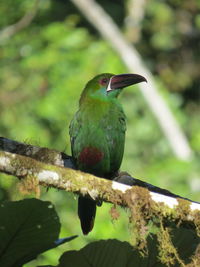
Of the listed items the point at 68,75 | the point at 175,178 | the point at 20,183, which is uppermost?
the point at 68,75

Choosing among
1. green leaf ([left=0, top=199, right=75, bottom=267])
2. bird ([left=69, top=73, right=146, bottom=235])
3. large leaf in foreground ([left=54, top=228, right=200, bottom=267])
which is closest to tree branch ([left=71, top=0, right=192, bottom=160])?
bird ([left=69, top=73, right=146, bottom=235])

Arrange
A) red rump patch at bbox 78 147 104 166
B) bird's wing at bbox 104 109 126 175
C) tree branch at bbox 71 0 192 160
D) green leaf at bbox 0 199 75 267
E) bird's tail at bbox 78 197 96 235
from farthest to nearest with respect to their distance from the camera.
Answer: tree branch at bbox 71 0 192 160 < bird's wing at bbox 104 109 126 175 < red rump patch at bbox 78 147 104 166 < bird's tail at bbox 78 197 96 235 < green leaf at bbox 0 199 75 267

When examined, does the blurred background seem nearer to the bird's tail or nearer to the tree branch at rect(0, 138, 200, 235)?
the bird's tail

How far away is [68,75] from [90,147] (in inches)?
154

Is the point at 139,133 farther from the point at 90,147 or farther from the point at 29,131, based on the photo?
the point at 90,147

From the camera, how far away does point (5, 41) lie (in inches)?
326

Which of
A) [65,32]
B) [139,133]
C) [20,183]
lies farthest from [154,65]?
[20,183]

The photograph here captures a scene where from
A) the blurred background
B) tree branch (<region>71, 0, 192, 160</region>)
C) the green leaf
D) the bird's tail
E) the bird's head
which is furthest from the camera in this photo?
tree branch (<region>71, 0, 192, 160</region>)

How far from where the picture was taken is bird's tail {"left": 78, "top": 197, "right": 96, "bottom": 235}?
374 centimetres

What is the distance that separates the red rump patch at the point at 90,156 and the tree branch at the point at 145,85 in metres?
4.43

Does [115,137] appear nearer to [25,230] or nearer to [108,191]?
[108,191]

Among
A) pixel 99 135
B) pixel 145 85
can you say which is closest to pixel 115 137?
pixel 99 135

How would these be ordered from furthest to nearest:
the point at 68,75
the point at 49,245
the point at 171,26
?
the point at 171,26
the point at 68,75
the point at 49,245

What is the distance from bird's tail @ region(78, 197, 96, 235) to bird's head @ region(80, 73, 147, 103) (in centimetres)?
107
